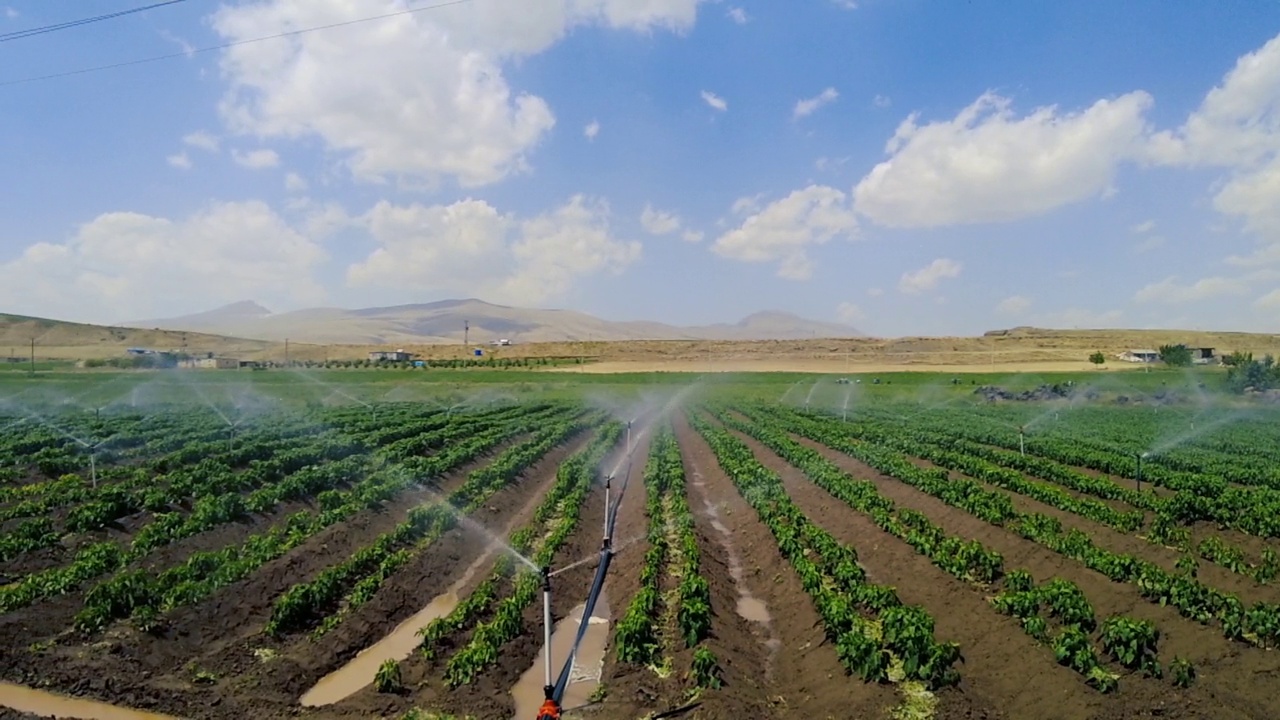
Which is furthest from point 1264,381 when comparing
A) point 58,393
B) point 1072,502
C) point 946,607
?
point 58,393

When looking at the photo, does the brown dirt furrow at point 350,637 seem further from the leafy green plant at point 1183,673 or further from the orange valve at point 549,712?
the leafy green plant at point 1183,673

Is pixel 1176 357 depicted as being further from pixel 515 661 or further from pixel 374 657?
pixel 374 657

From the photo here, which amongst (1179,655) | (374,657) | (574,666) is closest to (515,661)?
(574,666)

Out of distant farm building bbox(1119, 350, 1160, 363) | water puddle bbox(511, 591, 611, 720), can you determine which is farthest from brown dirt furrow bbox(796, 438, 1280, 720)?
distant farm building bbox(1119, 350, 1160, 363)

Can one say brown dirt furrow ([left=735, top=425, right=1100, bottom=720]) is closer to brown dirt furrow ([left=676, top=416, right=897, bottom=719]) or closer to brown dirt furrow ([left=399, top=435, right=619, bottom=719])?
brown dirt furrow ([left=676, top=416, right=897, bottom=719])

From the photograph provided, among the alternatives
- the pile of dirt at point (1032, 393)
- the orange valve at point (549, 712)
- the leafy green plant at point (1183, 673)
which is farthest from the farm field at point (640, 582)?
the pile of dirt at point (1032, 393)

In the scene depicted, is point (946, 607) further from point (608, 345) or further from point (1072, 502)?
point (608, 345)
